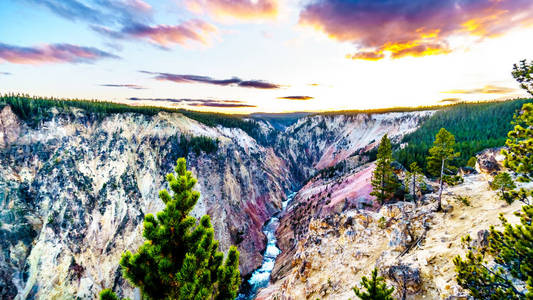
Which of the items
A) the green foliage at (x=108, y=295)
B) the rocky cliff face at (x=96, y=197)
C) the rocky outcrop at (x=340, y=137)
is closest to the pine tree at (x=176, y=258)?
the green foliage at (x=108, y=295)

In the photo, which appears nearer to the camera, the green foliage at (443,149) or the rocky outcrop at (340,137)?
the green foliage at (443,149)

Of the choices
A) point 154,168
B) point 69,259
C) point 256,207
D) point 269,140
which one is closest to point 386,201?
point 256,207

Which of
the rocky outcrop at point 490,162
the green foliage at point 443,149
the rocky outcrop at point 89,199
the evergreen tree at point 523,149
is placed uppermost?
the evergreen tree at point 523,149

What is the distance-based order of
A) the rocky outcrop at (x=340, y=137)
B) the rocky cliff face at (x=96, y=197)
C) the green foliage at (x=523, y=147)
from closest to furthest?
1. the green foliage at (x=523, y=147)
2. the rocky cliff face at (x=96, y=197)
3. the rocky outcrop at (x=340, y=137)

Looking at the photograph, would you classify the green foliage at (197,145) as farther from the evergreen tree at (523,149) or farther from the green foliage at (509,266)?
the evergreen tree at (523,149)

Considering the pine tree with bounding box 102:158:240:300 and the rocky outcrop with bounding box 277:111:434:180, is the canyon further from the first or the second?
the rocky outcrop with bounding box 277:111:434:180

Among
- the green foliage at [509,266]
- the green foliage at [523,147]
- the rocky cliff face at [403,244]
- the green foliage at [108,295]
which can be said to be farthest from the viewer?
the rocky cliff face at [403,244]

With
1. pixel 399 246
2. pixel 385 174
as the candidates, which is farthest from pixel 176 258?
pixel 385 174
